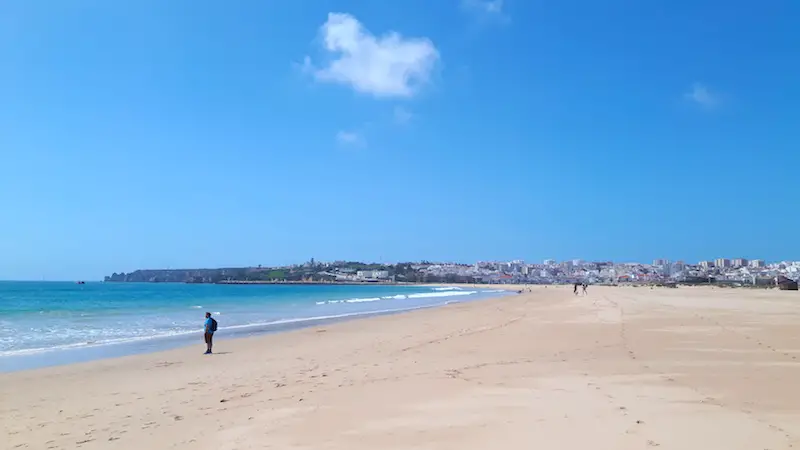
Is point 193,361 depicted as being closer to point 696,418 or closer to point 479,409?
point 479,409

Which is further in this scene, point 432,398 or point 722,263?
point 722,263

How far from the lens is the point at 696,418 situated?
607 cm

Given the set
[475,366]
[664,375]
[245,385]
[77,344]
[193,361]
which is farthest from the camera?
[77,344]

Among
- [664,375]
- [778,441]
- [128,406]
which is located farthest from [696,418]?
[128,406]

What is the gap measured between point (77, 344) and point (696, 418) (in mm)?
17742

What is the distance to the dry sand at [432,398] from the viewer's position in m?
5.68

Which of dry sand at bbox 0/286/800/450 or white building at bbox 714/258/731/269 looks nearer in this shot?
dry sand at bbox 0/286/800/450

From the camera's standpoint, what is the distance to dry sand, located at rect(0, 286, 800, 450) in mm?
5684

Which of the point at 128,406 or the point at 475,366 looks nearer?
the point at 128,406

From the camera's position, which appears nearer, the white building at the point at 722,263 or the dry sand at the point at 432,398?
the dry sand at the point at 432,398

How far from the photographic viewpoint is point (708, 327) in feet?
57.7

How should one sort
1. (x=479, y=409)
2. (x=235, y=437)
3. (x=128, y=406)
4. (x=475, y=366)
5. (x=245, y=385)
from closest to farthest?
(x=235, y=437)
(x=479, y=409)
(x=128, y=406)
(x=245, y=385)
(x=475, y=366)

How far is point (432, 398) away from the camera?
Result: 7605mm

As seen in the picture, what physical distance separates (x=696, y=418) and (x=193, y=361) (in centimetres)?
1088
